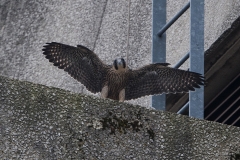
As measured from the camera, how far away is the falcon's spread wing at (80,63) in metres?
6.66

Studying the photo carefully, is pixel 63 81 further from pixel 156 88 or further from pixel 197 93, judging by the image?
pixel 197 93

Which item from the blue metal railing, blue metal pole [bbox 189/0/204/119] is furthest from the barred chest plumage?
blue metal pole [bbox 189/0/204/119]

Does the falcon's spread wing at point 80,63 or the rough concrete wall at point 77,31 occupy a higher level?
the rough concrete wall at point 77,31

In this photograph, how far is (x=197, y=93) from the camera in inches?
220

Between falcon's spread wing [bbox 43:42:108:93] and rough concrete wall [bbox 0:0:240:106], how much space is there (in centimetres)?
80

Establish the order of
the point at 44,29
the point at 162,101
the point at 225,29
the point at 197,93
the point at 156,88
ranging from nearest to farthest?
the point at 197,93 < the point at 162,101 < the point at 156,88 < the point at 225,29 < the point at 44,29

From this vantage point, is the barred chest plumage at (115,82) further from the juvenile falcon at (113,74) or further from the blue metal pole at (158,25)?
the blue metal pole at (158,25)

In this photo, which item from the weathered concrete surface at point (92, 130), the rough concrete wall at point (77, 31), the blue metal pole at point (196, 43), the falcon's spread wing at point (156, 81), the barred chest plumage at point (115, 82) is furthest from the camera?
the rough concrete wall at point (77, 31)

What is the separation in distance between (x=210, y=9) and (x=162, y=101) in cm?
164

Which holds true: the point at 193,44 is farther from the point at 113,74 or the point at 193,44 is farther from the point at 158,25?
the point at 113,74

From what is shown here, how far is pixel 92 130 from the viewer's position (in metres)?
4.03

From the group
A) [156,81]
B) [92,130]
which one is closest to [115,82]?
[156,81]

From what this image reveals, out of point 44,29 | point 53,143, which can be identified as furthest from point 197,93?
point 44,29

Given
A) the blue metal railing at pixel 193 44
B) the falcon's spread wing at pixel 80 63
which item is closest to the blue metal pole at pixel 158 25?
the blue metal railing at pixel 193 44
